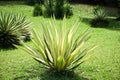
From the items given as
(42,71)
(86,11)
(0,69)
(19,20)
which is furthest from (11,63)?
(86,11)

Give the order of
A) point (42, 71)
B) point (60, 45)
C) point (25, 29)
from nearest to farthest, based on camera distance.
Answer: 1. point (60, 45)
2. point (42, 71)
3. point (25, 29)

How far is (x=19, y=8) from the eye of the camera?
1739 cm

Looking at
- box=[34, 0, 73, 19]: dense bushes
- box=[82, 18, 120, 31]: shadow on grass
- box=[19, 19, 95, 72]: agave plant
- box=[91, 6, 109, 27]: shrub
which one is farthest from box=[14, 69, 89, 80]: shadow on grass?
box=[34, 0, 73, 19]: dense bushes

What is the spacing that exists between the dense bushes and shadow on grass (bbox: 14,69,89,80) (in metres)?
9.64

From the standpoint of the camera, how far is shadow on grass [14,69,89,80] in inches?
234

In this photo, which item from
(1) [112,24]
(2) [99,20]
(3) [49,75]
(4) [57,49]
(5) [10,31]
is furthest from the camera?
(1) [112,24]

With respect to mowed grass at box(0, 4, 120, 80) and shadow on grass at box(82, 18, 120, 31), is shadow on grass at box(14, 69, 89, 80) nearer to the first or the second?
mowed grass at box(0, 4, 120, 80)

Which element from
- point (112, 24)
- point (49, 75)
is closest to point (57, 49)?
point (49, 75)

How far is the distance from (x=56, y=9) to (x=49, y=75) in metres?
10.2

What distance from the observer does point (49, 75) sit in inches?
240

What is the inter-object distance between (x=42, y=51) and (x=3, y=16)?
10.7 feet

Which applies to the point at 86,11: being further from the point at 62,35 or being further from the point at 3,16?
the point at 62,35

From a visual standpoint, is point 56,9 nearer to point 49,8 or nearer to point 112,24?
point 49,8

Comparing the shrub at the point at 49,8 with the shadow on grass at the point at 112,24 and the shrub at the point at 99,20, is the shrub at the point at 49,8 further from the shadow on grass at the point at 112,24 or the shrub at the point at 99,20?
the shrub at the point at 99,20
